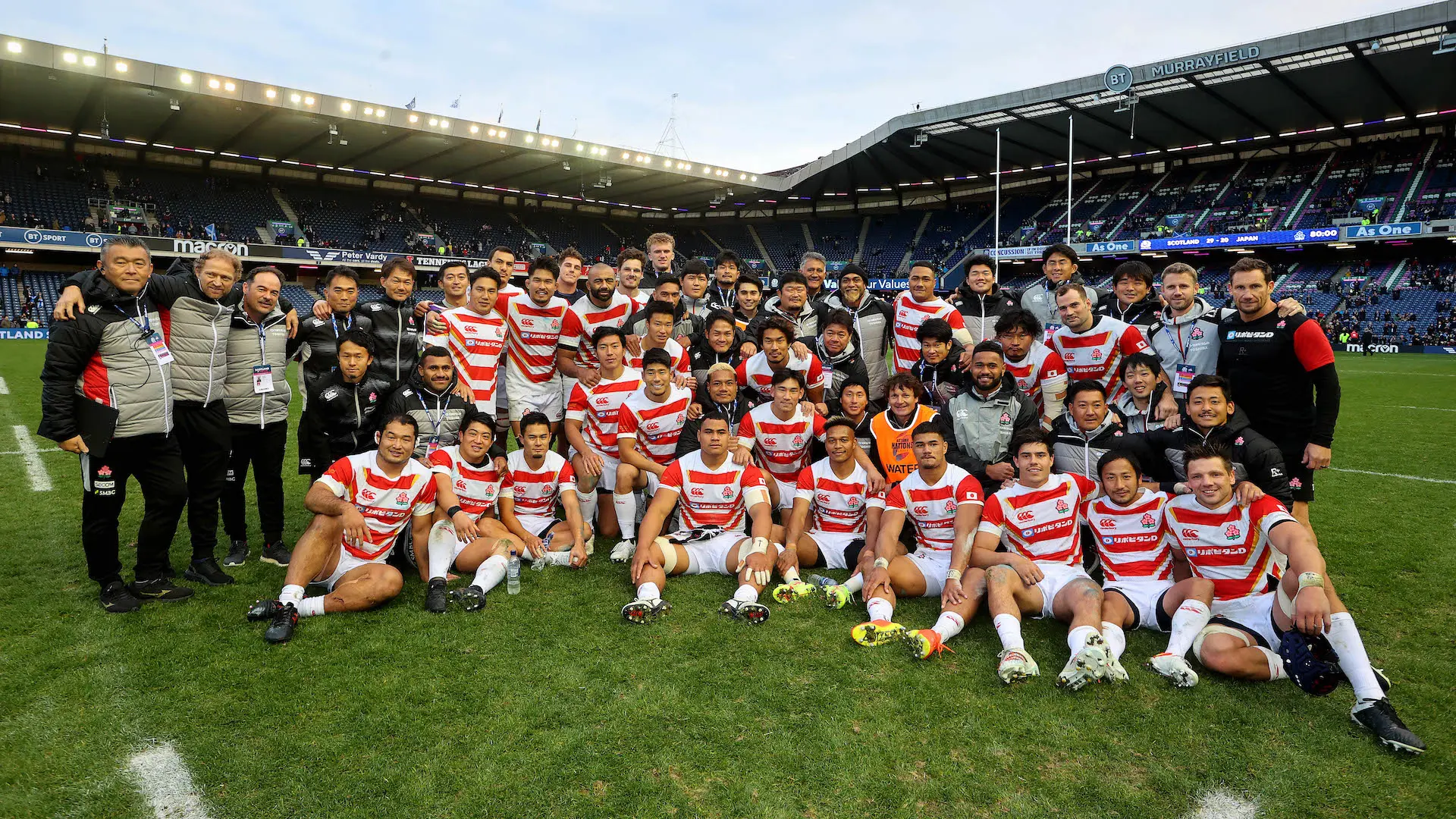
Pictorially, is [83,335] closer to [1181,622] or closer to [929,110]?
[1181,622]

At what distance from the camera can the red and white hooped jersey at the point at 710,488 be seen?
487cm

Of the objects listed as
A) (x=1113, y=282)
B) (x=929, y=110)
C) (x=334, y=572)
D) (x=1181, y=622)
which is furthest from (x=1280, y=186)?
(x=334, y=572)

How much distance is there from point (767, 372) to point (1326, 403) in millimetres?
3437

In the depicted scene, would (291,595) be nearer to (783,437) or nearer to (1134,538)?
(783,437)

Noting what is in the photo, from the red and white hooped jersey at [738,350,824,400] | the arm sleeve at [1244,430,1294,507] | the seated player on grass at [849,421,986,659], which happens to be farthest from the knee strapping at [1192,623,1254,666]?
the red and white hooped jersey at [738,350,824,400]

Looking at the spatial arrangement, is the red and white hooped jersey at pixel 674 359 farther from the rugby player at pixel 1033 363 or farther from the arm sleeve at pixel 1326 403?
the arm sleeve at pixel 1326 403

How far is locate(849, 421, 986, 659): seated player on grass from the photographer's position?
4102 millimetres

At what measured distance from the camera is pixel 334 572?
438 centimetres

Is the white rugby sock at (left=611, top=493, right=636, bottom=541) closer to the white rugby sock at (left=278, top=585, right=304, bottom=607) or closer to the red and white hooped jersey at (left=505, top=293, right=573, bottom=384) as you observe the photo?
the red and white hooped jersey at (left=505, top=293, right=573, bottom=384)

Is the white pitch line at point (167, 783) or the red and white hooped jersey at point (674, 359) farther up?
the red and white hooped jersey at point (674, 359)

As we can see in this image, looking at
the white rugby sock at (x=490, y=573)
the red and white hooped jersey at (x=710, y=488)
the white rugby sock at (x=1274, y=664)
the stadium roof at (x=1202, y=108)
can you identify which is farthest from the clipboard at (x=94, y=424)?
the stadium roof at (x=1202, y=108)

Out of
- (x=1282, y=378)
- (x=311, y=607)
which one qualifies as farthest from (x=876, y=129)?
(x=311, y=607)

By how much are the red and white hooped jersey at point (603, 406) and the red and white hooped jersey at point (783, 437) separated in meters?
0.92

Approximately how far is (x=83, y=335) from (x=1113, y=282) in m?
6.40
